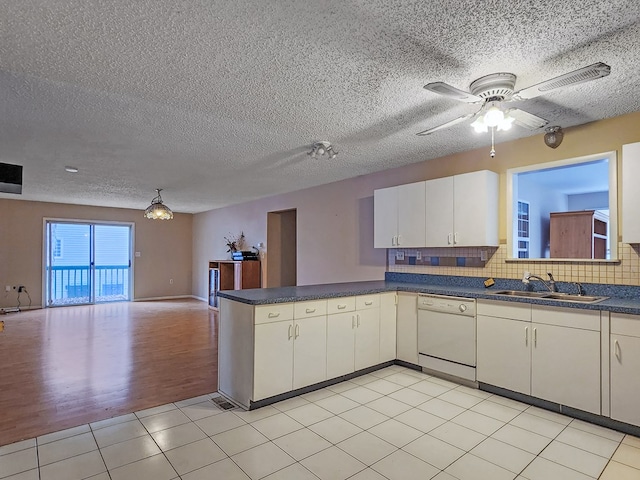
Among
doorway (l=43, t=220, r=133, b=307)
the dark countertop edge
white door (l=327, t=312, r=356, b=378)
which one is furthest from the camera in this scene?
doorway (l=43, t=220, r=133, b=307)

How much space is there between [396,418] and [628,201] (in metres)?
2.41

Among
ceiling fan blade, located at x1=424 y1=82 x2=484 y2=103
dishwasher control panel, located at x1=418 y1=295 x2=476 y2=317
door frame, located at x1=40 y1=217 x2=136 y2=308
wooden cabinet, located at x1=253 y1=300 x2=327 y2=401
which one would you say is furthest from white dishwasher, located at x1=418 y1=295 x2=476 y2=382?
door frame, located at x1=40 y1=217 x2=136 y2=308

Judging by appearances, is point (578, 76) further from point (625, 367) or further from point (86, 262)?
point (86, 262)

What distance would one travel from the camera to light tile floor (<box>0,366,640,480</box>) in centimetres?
202

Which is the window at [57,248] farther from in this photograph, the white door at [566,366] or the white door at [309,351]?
the white door at [566,366]

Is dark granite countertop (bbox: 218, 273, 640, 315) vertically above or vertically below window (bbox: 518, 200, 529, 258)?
below

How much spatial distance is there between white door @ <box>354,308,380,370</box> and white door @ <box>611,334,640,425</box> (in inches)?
74.0

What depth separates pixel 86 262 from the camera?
8.63 metres

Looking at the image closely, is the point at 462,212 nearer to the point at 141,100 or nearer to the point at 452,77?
the point at 452,77

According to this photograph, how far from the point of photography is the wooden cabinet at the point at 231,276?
7.21 m

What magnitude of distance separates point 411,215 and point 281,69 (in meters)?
2.41

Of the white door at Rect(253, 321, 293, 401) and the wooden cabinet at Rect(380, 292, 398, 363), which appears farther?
the wooden cabinet at Rect(380, 292, 398, 363)

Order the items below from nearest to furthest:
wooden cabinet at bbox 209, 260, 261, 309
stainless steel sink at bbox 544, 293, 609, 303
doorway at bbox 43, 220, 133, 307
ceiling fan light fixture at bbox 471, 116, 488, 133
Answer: ceiling fan light fixture at bbox 471, 116, 488, 133 < stainless steel sink at bbox 544, 293, 609, 303 < wooden cabinet at bbox 209, 260, 261, 309 < doorway at bbox 43, 220, 133, 307

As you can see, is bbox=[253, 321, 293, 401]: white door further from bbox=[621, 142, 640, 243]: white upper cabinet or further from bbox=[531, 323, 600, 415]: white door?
bbox=[621, 142, 640, 243]: white upper cabinet
